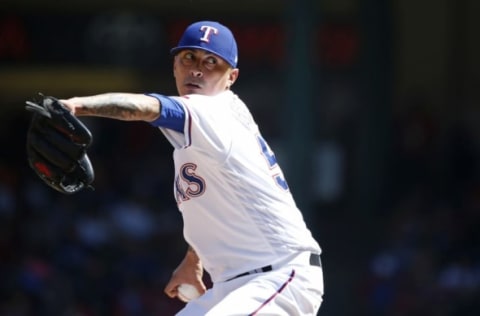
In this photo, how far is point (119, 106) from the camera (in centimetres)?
389

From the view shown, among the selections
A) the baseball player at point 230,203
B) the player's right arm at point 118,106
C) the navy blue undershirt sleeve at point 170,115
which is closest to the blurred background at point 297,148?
the baseball player at point 230,203

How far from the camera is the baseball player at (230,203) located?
421 centimetres

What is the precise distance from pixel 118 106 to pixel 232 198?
648mm

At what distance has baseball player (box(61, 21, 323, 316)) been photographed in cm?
421

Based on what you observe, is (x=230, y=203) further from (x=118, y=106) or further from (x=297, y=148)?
(x=297, y=148)

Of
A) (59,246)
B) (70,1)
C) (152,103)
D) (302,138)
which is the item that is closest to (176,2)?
(70,1)

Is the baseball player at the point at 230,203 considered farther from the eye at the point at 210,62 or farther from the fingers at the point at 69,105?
the fingers at the point at 69,105

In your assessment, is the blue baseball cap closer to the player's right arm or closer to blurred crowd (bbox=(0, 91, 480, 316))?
the player's right arm

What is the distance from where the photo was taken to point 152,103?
3.95 metres

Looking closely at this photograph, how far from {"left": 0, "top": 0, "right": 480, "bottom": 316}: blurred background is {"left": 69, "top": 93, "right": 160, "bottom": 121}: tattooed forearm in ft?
21.8

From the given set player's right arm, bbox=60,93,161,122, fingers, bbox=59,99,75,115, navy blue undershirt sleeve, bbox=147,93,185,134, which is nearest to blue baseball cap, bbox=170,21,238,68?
navy blue undershirt sleeve, bbox=147,93,185,134

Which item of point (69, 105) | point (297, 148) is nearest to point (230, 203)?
point (69, 105)

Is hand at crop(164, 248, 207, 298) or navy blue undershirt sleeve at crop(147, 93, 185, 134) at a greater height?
navy blue undershirt sleeve at crop(147, 93, 185, 134)

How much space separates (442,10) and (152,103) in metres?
10.7
